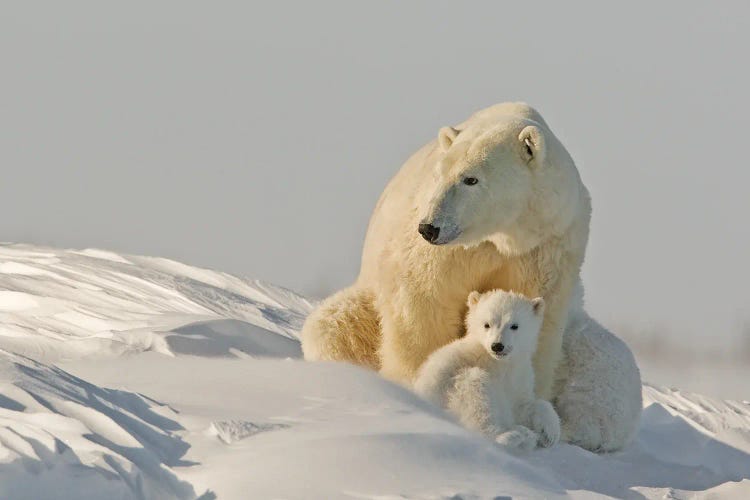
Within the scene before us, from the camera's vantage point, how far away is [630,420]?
8.24 m

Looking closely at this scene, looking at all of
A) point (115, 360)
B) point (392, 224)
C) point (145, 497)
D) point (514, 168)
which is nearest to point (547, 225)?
point (514, 168)

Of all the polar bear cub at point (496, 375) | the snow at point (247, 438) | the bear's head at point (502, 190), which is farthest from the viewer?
the bear's head at point (502, 190)

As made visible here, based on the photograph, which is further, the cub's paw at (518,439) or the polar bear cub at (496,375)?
the polar bear cub at (496,375)

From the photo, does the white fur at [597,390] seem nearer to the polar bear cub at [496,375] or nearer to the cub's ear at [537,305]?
the polar bear cub at [496,375]

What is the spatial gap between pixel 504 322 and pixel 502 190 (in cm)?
75

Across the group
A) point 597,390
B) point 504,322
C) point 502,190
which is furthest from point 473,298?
point 597,390

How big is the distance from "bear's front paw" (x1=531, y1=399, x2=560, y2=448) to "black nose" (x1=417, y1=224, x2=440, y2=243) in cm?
108

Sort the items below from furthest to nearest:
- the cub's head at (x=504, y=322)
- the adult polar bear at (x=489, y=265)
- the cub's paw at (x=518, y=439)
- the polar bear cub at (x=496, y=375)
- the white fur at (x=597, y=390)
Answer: the white fur at (x=597, y=390)
the adult polar bear at (x=489, y=265)
the cub's head at (x=504, y=322)
the polar bear cub at (x=496, y=375)
the cub's paw at (x=518, y=439)

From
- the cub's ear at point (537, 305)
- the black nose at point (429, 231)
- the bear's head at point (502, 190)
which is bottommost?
the cub's ear at point (537, 305)

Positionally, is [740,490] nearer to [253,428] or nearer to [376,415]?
[376,415]

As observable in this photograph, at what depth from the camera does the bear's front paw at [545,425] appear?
23.5 feet

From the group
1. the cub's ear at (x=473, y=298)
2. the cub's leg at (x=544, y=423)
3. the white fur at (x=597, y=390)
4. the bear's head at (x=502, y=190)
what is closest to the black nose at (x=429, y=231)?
the bear's head at (x=502, y=190)

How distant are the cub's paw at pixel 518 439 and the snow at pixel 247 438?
60 mm

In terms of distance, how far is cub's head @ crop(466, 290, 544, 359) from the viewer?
729cm
